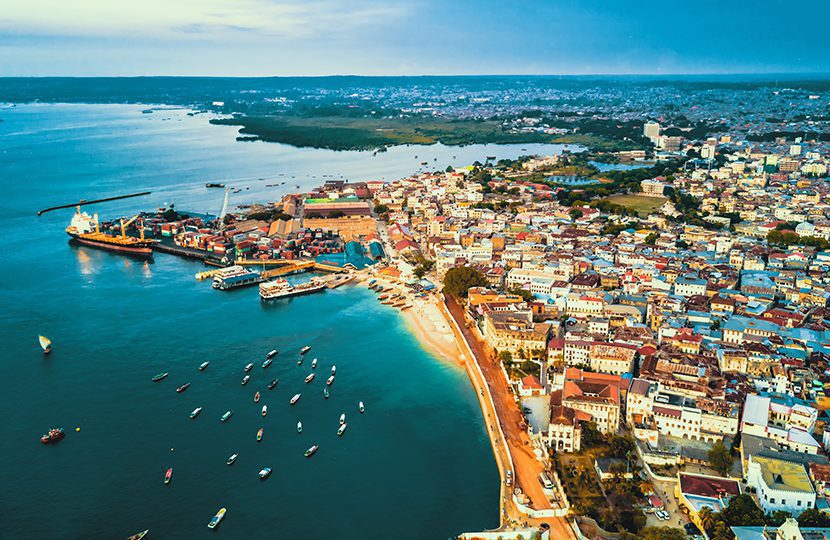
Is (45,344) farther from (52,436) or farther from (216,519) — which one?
(216,519)

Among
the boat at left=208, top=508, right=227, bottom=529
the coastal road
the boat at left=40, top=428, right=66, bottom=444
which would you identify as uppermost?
the coastal road

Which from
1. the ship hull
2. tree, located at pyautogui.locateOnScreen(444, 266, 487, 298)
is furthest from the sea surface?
tree, located at pyautogui.locateOnScreen(444, 266, 487, 298)

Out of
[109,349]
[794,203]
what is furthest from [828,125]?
[109,349]

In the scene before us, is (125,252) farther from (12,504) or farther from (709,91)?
(709,91)

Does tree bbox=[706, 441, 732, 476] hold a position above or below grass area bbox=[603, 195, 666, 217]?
below

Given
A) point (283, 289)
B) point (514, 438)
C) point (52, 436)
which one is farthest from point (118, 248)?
point (514, 438)

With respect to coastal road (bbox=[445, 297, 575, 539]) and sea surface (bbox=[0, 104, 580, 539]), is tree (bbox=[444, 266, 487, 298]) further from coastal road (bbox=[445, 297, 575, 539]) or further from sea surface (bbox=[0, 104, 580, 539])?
coastal road (bbox=[445, 297, 575, 539])
